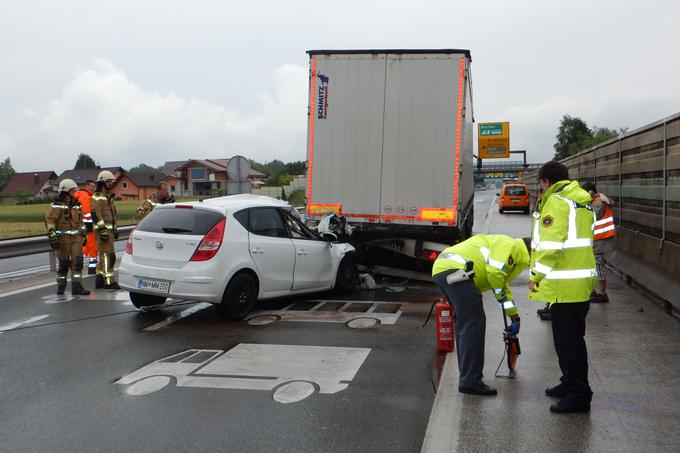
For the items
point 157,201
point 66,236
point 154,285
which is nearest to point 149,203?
point 157,201

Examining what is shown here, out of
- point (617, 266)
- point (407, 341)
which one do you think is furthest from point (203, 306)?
point (617, 266)

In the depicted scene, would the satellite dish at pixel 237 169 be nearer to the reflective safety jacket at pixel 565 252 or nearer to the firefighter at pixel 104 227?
the firefighter at pixel 104 227

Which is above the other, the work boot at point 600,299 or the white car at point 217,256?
the white car at point 217,256

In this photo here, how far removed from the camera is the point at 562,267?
444cm

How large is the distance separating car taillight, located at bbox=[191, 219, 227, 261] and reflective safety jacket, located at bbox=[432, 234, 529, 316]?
3.48 meters

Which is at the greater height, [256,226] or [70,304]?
[256,226]

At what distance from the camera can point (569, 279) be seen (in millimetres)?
4406

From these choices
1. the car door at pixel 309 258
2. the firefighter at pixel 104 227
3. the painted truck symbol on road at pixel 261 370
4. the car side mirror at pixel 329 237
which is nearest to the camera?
the painted truck symbol on road at pixel 261 370

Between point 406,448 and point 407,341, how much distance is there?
2.83 m

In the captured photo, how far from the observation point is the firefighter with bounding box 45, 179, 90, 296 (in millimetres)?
9711

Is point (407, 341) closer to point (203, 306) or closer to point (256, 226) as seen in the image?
point (256, 226)

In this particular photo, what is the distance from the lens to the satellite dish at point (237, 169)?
1563cm

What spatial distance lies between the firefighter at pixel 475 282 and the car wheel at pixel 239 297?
351 cm

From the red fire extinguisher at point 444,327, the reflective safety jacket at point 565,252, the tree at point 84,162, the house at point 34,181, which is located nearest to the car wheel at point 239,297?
the red fire extinguisher at point 444,327
